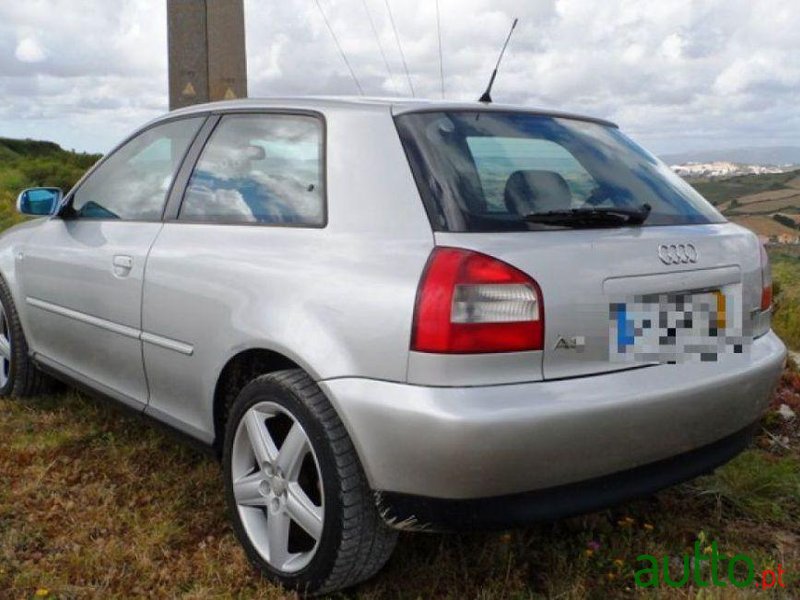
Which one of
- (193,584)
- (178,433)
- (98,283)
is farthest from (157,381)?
(193,584)

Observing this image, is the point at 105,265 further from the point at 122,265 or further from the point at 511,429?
the point at 511,429

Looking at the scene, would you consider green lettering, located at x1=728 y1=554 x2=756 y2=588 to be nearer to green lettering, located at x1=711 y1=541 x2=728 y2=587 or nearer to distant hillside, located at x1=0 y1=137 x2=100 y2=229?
green lettering, located at x1=711 y1=541 x2=728 y2=587

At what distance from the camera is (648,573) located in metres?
2.79

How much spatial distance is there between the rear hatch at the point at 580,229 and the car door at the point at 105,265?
1302 millimetres

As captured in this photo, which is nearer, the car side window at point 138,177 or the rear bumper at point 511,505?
the rear bumper at point 511,505

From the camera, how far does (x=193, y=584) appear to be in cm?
271

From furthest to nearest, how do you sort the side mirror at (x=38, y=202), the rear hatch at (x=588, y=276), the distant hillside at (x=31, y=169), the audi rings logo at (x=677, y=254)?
the distant hillside at (x=31, y=169)
the side mirror at (x=38, y=202)
the audi rings logo at (x=677, y=254)
the rear hatch at (x=588, y=276)

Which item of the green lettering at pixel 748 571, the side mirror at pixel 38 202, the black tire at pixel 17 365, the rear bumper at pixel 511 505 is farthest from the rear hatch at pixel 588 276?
the black tire at pixel 17 365

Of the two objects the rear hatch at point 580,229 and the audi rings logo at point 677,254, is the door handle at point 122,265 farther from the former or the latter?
the audi rings logo at point 677,254

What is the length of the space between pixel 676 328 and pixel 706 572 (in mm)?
941

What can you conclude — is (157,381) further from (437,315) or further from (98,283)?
(437,315)

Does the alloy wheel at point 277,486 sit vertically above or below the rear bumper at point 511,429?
below

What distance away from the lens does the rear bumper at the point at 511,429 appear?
2.11 metres

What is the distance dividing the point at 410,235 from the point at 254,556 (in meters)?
1.20
